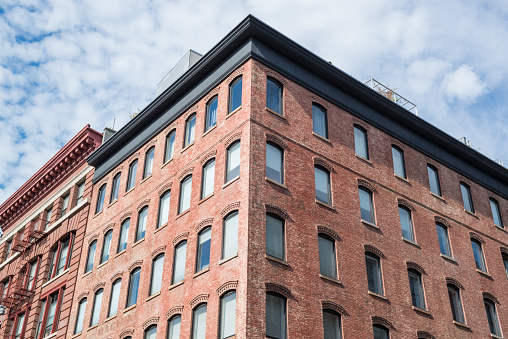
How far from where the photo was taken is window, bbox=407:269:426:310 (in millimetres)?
30400

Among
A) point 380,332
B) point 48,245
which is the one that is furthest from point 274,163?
point 48,245

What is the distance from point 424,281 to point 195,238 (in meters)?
11.9

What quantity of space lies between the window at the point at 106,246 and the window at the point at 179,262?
23.8 ft

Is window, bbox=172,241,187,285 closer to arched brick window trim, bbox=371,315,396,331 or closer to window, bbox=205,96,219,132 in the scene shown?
window, bbox=205,96,219,132

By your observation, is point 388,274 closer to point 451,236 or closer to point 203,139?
point 451,236

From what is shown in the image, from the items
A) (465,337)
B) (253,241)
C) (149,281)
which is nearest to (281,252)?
(253,241)

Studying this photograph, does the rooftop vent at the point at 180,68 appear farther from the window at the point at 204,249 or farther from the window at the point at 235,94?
the window at the point at 204,249

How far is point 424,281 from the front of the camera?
102 feet

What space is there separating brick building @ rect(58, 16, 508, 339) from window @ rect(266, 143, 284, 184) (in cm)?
10

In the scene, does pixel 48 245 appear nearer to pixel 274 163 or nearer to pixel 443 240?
pixel 274 163

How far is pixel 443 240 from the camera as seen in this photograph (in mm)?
34312

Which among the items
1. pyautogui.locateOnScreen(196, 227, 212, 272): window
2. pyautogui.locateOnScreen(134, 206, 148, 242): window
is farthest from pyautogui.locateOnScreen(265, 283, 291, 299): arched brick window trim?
pyautogui.locateOnScreen(134, 206, 148, 242): window

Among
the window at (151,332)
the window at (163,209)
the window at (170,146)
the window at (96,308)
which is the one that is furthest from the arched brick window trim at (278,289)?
the window at (96,308)

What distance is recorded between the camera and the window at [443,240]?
111 ft
